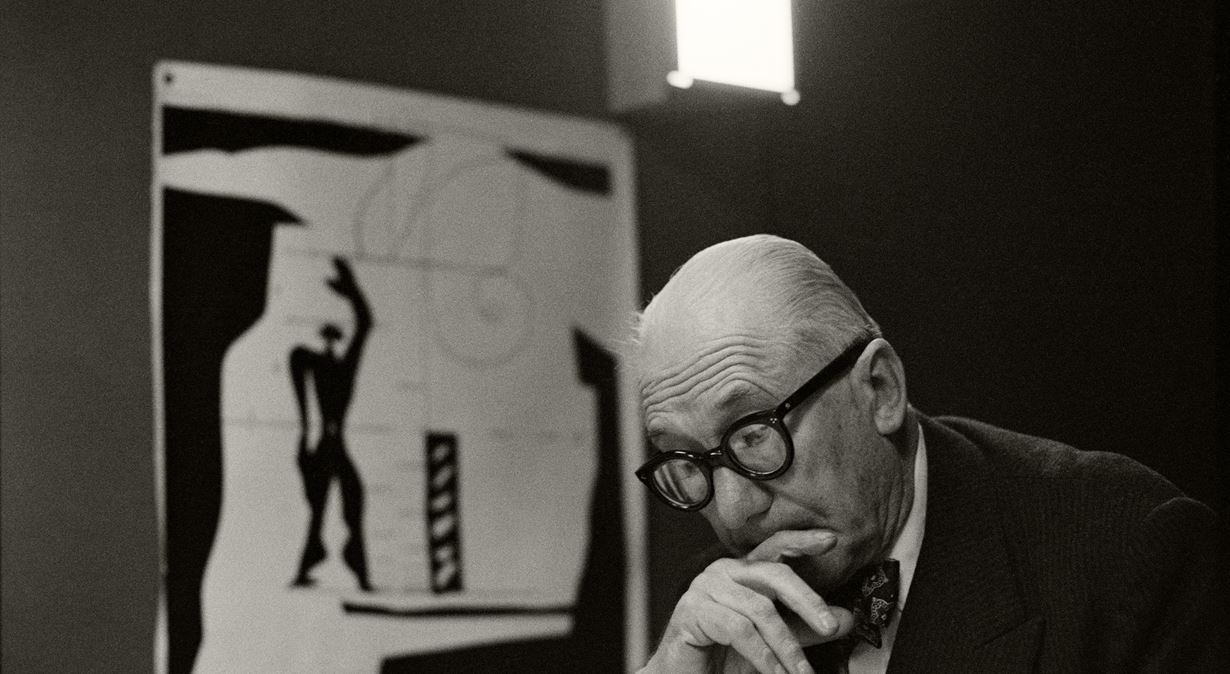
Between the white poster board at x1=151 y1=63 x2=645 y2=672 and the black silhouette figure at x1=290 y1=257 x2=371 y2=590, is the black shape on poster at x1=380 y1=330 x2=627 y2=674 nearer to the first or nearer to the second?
the white poster board at x1=151 y1=63 x2=645 y2=672

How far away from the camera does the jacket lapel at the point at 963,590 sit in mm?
1536

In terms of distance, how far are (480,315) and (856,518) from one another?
1091mm

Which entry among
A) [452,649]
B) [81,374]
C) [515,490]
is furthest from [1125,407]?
[81,374]

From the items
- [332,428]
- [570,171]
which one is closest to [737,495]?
[332,428]

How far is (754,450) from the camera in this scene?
5.15 ft

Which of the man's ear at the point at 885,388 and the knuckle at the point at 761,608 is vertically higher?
the man's ear at the point at 885,388

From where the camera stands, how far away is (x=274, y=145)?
2340mm

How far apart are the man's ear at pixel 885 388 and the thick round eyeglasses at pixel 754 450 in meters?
0.02

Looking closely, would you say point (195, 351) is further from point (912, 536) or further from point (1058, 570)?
point (1058, 570)

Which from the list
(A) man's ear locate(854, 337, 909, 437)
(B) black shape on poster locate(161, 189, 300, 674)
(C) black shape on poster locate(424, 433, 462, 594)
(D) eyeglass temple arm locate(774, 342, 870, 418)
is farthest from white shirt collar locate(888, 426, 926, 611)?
(B) black shape on poster locate(161, 189, 300, 674)

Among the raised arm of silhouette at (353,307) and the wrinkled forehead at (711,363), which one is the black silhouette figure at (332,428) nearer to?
the raised arm of silhouette at (353,307)

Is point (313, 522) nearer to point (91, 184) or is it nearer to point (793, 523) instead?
point (91, 184)

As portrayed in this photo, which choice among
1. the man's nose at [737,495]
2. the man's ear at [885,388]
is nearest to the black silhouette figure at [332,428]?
the man's nose at [737,495]

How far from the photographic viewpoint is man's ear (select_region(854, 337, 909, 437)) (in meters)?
1.60
